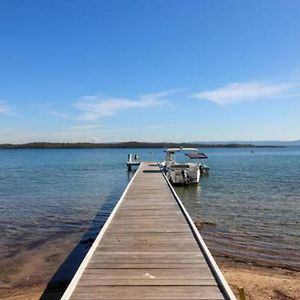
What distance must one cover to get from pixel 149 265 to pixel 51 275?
4.00m

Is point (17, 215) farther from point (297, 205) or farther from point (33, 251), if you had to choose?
point (297, 205)

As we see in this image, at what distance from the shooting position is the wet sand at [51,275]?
30.1 feet

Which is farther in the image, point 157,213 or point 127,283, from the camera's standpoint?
point 157,213

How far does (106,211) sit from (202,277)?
13137 mm

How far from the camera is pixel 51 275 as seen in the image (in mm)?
10570

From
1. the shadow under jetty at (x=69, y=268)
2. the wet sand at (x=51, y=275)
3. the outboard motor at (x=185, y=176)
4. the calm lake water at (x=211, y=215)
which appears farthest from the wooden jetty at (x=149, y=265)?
the outboard motor at (x=185, y=176)

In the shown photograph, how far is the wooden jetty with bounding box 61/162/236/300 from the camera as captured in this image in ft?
21.0

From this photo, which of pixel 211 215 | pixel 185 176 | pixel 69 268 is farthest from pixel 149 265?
pixel 185 176

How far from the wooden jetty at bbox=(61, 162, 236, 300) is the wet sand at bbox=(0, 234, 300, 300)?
1635 mm

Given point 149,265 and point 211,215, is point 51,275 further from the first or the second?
point 211,215

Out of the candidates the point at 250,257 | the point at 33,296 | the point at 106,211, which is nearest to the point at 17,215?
the point at 106,211

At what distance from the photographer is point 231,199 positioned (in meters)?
23.0

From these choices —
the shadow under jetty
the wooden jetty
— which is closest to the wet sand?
the shadow under jetty

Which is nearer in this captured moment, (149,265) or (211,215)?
(149,265)
